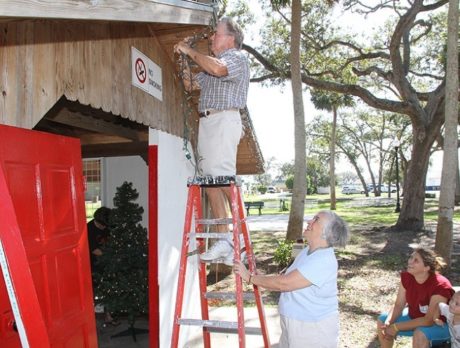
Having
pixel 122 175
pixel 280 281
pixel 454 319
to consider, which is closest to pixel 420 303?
pixel 454 319

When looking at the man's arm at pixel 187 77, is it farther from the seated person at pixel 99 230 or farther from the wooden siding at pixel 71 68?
the seated person at pixel 99 230

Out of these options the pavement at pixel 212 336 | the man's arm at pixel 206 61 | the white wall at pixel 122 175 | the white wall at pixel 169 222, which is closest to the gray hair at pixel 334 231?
the man's arm at pixel 206 61

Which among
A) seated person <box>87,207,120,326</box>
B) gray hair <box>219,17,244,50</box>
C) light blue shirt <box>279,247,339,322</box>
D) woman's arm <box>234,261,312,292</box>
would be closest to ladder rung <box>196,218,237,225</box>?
woman's arm <box>234,261,312,292</box>

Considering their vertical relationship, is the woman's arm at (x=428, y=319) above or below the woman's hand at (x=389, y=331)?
above

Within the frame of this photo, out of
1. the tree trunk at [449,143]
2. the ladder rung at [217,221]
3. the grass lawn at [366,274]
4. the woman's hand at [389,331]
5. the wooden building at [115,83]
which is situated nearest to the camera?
the wooden building at [115,83]

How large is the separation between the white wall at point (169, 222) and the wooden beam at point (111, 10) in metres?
1.87

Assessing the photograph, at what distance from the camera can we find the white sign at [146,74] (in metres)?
3.96

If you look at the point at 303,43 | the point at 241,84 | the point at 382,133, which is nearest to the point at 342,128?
the point at 382,133

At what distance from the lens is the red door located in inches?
76.5

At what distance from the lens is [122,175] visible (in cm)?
895

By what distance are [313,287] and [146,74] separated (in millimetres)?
2522

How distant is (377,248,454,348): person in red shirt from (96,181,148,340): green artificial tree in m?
2.95

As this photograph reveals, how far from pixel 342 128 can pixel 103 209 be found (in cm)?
4288

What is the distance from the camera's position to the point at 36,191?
110 inches
